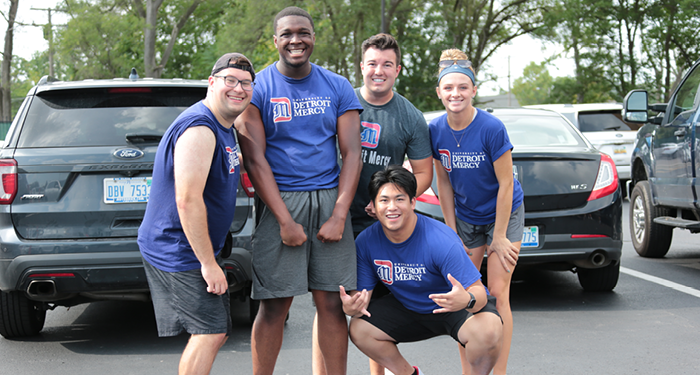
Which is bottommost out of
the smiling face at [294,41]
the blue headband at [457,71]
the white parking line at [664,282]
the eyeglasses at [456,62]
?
the white parking line at [664,282]

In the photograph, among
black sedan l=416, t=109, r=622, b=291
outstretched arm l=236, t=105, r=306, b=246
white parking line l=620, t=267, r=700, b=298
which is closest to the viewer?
outstretched arm l=236, t=105, r=306, b=246

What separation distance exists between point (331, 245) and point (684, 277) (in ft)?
15.3

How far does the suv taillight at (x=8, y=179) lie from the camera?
3967mm

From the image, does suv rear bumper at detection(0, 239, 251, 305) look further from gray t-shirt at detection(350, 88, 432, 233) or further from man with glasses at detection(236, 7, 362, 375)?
gray t-shirt at detection(350, 88, 432, 233)

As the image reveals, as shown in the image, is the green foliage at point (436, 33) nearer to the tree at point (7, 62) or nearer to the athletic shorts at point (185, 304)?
the tree at point (7, 62)

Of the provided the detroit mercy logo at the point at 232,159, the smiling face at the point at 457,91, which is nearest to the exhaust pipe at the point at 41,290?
the detroit mercy logo at the point at 232,159

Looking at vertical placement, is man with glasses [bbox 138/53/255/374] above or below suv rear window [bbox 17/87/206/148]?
below

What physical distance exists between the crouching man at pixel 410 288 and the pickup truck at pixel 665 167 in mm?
3909

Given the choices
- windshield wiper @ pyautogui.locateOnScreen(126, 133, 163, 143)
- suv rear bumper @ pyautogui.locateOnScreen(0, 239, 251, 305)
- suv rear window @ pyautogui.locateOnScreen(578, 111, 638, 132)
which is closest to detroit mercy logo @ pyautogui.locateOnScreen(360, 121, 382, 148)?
suv rear bumper @ pyautogui.locateOnScreen(0, 239, 251, 305)

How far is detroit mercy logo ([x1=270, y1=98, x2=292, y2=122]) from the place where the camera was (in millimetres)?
2998

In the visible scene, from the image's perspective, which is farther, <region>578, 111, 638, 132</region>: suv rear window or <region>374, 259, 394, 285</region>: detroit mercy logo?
<region>578, 111, 638, 132</region>: suv rear window

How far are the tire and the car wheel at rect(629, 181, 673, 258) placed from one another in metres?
6.11

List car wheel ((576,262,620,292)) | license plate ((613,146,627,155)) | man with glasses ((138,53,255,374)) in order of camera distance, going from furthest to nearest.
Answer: license plate ((613,146,627,155)) < car wheel ((576,262,620,292)) < man with glasses ((138,53,255,374))

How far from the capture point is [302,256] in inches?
120
